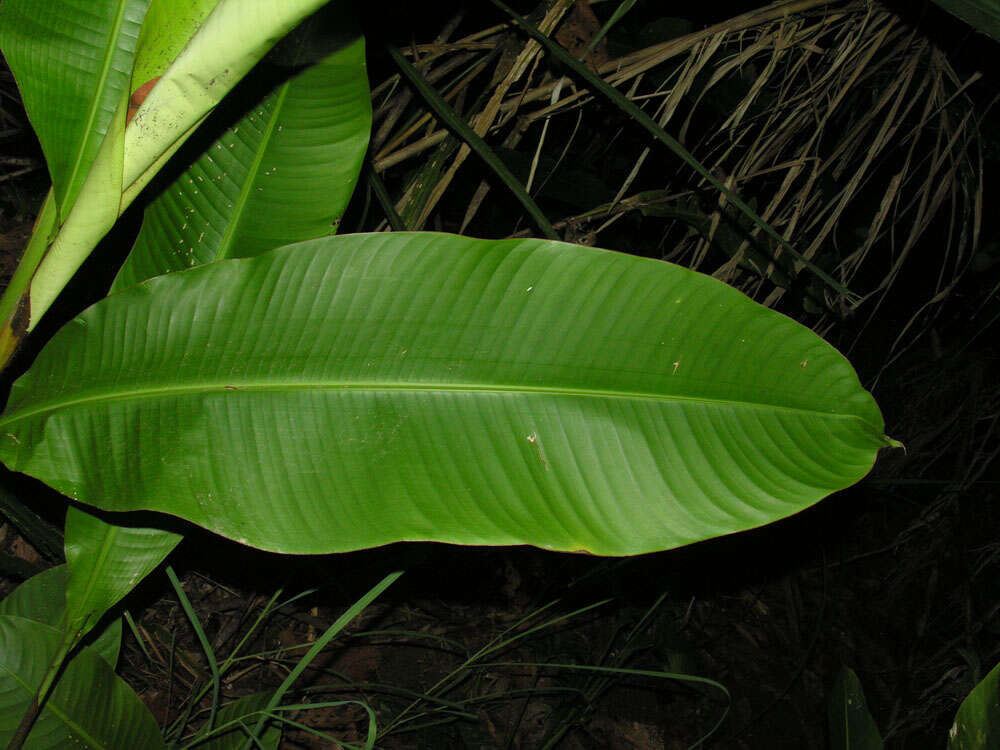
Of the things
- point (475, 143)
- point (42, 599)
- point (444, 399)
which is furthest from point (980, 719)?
point (42, 599)

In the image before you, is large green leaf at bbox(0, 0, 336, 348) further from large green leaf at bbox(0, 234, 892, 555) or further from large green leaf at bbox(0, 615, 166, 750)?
large green leaf at bbox(0, 615, 166, 750)

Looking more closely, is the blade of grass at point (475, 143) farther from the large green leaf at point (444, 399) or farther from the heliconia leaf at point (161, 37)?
the heliconia leaf at point (161, 37)

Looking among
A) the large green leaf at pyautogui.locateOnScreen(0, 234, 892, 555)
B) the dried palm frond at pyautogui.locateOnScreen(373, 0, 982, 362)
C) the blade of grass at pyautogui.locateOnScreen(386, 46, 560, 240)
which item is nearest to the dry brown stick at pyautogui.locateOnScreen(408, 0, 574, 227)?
the dried palm frond at pyautogui.locateOnScreen(373, 0, 982, 362)

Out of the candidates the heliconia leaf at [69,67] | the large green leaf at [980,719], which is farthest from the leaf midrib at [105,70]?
the large green leaf at [980,719]

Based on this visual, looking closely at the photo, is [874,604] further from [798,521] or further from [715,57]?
[715,57]

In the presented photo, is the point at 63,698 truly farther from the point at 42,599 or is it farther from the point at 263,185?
the point at 263,185
